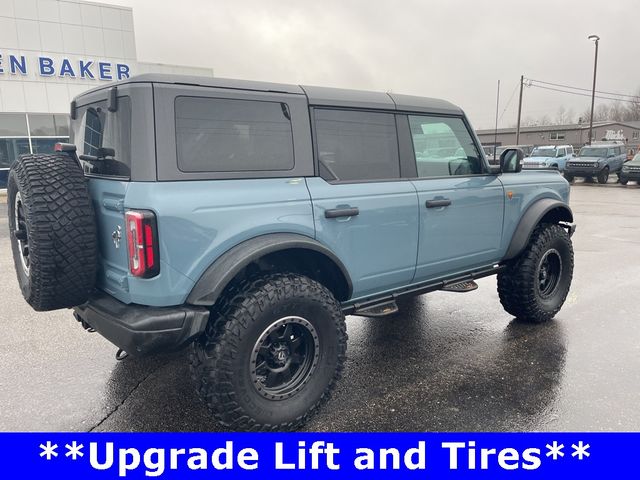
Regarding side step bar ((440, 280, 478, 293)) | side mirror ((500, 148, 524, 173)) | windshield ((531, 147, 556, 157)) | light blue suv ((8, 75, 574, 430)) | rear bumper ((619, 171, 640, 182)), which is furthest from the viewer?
windshield ((531, 147, 556, 157))

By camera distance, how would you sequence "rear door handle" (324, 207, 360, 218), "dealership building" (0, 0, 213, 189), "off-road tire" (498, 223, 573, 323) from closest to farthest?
1. "rear door handle" (324, 207, 360, 218)
2. "off-road tire" (498, 223, 573, 323)
3. "dealership building" (0, 0, 213, 189)

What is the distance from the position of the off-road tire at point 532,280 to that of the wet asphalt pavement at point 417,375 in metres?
0.15

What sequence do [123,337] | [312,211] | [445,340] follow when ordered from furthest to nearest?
[445,340] < [312,211] < [123,337]

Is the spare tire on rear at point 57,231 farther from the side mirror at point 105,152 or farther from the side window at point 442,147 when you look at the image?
the side window at point 442,147

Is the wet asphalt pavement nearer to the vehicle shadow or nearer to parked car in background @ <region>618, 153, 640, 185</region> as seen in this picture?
the vehicle shadow

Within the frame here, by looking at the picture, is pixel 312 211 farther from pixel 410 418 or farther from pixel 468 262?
pixel 468 262

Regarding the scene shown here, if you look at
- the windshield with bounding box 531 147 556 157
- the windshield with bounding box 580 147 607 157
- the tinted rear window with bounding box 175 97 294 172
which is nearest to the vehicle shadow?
the tinted rear window with bounding box 175 97 294 172

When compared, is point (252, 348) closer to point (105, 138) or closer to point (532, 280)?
point (105, 138)

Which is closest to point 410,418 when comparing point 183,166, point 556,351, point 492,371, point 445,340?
point 492,371

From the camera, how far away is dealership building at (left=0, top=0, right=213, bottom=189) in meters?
17.7

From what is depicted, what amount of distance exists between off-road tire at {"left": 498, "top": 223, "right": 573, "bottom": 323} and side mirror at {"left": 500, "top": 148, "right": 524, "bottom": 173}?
748 millimetres

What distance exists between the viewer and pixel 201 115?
2656 millimetres

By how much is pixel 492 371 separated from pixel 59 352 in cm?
346

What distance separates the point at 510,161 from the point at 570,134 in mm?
67793
